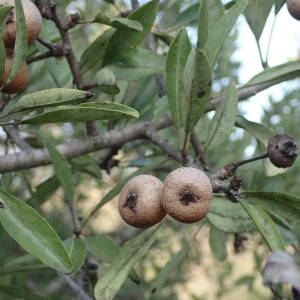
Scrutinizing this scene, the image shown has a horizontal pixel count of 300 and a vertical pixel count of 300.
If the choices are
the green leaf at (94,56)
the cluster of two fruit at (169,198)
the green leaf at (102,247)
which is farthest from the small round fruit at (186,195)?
the green leaf at (94,56)

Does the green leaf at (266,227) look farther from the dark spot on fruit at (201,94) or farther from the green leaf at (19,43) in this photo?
the green leaf at (19,43)

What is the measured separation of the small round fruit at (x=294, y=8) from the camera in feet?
4.25

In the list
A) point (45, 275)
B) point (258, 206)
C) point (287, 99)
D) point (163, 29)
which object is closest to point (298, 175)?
point (287, 99)

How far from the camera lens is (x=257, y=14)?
147cm

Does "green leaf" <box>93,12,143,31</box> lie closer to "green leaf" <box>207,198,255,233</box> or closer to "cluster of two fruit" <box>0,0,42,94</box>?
"cluster of two fruit" <box>0,0,42,94</box>

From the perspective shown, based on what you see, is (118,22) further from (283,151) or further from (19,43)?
(283,151)

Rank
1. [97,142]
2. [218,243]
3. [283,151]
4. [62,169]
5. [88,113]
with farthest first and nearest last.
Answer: [218,243]
[97,142]
[62,169]
[283,151]
[88,113]

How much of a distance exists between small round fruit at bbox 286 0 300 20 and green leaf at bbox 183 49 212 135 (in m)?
0.29

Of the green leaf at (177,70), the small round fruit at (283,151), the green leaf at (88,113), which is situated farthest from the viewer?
the green leaf at (177,70)

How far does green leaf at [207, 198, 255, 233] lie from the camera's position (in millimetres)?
1329

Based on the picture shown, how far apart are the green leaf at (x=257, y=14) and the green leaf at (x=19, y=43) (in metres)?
0.63

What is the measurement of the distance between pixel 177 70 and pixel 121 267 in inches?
16.3

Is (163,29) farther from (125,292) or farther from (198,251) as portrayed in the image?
(198,251)

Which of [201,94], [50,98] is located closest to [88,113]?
[50,98]
